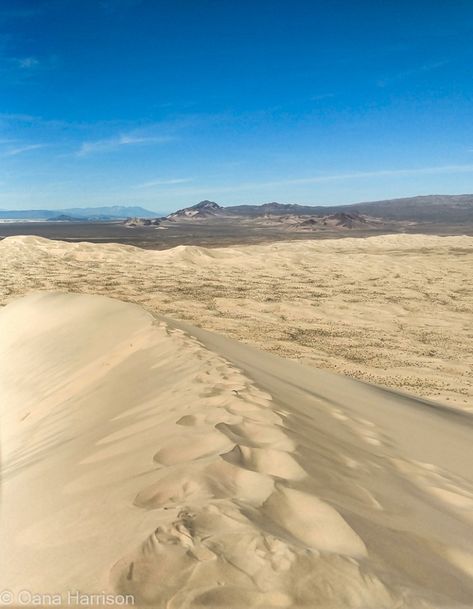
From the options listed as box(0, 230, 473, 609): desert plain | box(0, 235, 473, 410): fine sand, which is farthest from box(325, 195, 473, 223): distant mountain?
box(0, 230, 473, 609): desert plain

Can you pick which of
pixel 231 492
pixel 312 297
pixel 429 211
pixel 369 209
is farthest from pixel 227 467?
pixel 369 209

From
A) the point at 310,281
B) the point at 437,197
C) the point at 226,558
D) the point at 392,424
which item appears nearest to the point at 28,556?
the point at 226,558

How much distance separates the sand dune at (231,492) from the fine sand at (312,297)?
2.50 metres

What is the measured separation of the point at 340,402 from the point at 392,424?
510mm

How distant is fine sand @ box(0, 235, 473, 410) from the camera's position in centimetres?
708

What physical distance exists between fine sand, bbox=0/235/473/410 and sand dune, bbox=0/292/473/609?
2496 mm

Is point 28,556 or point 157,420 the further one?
point 157,420

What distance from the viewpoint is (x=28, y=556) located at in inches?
65.2

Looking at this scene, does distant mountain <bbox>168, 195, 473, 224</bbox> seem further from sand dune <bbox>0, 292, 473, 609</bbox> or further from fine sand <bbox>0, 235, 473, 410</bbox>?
sand dune <bbox>0, 292, 473, 609</bbox>

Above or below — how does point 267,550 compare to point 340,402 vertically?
above

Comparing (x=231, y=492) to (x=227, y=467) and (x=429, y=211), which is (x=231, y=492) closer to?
(x=227, y=467)

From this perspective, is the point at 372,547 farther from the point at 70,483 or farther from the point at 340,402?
the point at 340,402

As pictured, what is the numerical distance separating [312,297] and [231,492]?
10.2m

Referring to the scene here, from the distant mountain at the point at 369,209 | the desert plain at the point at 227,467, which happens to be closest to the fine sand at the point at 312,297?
the desert plain at the point at 227,467
